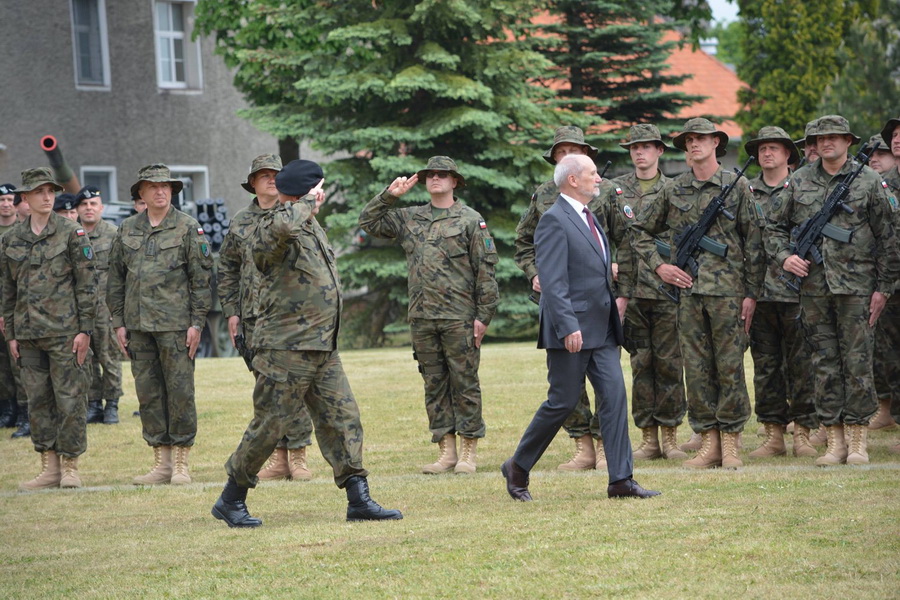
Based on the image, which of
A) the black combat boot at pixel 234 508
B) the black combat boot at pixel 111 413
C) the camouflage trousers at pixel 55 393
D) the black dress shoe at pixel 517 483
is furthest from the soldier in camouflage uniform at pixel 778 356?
the black combat boot at pixel 111 413

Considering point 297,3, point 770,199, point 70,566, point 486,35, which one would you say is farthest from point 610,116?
point 70,566

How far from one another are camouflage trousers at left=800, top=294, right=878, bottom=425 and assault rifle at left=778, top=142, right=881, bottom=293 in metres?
0.27

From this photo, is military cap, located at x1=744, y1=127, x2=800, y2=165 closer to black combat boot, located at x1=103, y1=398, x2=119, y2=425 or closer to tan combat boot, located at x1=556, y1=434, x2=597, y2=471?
tan combat boot, located at x1=556, y1=434, x2=597, y2=471

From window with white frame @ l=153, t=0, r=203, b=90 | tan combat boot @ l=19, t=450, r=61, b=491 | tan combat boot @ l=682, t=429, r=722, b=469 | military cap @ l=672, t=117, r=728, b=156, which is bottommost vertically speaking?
tan combat boot @ l=19, t=450, r=61, b=491

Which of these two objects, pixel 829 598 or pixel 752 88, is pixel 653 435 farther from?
pixel 752 88

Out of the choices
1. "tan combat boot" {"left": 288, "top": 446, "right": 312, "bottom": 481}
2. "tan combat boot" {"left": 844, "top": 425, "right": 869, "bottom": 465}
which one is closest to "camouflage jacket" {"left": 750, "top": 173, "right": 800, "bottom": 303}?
"tan combat boot" {"left": 844, "top": 425, "right": 869, "bottom": 465}

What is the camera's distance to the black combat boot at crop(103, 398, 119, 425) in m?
14.4

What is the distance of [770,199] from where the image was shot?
10.9 meters

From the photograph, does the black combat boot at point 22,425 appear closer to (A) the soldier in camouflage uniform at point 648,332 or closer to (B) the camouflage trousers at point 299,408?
(B) the camouflage trousers at point 299,408

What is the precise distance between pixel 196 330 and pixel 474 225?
2.26 metres

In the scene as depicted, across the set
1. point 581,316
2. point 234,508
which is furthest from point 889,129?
point 234,508

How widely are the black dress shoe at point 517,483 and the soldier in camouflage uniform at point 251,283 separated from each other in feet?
6.92

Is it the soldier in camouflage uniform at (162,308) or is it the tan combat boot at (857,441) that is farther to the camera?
the soldier in camouflage uniform at (162,308)

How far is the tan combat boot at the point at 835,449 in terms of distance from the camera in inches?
386
